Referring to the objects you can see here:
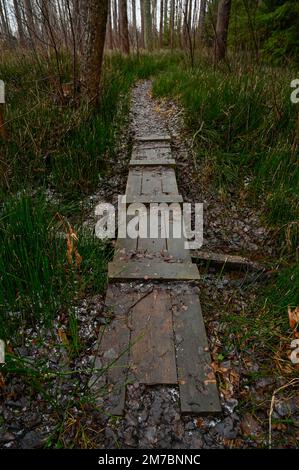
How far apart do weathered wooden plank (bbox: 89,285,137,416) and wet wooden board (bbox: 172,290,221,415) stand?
300mm

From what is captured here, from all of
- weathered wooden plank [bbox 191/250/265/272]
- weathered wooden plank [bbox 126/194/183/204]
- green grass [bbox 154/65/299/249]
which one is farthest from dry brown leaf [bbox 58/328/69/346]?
green grass [bbox 154/65/299/249]

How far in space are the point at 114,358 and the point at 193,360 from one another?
1.44 feet

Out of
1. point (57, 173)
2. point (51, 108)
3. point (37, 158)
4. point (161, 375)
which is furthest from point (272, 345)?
point (51, 108)

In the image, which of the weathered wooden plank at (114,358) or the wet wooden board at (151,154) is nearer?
the weathered wooden plank at (114,358)

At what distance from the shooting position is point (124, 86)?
21.7ft

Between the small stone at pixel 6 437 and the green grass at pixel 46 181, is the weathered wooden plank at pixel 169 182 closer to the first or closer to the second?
the green grass at pixel 46 181

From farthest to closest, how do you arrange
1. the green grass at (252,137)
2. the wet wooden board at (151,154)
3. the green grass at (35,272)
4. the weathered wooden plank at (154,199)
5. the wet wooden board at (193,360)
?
the wet wooden board at (151,154) → the green grass at (252,137) → the weathered wooden plank at (154,199) → the green grass at (35,272) → the wet wooden board at (193,360)

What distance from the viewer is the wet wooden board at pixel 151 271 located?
2.17 m

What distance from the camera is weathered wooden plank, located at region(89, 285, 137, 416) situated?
149 centimetres

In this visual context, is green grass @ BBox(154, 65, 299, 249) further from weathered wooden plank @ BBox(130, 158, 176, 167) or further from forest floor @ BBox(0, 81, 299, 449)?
forest floor @ BBox(0, 81, 299, 449)

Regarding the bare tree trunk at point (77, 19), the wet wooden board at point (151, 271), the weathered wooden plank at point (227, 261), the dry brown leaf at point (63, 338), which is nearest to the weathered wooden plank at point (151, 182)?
the weathered wooden plank at point (227, 261)
